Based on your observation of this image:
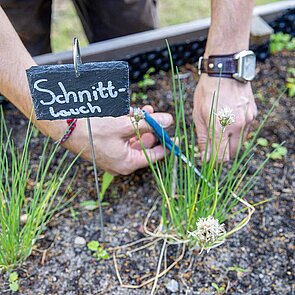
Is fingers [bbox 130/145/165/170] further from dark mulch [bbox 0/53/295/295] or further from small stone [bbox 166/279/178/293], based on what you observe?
small stone [bbox 166/279/178/293]

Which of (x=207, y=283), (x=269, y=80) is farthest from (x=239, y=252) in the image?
(x=269, y=80)

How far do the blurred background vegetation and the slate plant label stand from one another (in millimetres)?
1501

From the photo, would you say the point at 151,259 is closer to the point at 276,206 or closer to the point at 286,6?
the point at 276,206

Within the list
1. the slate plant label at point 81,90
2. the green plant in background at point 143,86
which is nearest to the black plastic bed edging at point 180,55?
the green plant in background at point 143,86

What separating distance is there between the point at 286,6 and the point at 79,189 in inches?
38.5

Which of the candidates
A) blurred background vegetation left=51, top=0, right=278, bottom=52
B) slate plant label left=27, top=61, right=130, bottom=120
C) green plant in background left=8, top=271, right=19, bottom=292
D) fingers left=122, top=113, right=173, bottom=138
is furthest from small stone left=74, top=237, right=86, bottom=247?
blurred background vegetation left=51, top=0, right=278, bottom=52

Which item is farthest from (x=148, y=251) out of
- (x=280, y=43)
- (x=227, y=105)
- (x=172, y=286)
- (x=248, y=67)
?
(x=280, y=43)

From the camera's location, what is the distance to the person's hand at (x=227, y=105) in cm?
114

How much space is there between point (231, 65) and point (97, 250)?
0.52 meters

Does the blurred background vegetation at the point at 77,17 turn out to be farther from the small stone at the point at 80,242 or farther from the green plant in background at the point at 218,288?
the green plant in background at the point at 218,288

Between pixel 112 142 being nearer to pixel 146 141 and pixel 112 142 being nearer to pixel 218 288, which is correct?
pixel 146 141

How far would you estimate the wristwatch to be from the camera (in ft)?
3.80

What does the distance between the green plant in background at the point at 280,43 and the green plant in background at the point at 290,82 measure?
0.10 metres

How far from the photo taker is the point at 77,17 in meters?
2.47
